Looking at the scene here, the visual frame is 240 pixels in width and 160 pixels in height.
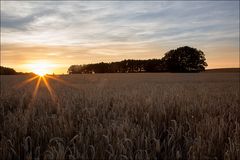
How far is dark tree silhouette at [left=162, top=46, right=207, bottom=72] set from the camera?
6244 centimetres

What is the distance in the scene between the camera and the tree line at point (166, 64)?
6266 cm

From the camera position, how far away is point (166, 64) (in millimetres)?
63656

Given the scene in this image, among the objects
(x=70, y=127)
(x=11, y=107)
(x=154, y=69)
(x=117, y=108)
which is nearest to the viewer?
(x=70, y=127)

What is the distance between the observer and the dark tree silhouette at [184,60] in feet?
205

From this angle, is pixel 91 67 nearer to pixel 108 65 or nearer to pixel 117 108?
pixel 108 65

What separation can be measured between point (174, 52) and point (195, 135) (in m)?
62.7

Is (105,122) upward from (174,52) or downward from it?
downward

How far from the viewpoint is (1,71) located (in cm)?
4778

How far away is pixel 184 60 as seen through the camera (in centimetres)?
6316

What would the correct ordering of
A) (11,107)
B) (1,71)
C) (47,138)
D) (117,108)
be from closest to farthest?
(47,138) → (117,108) → (11,107) → (1,71)

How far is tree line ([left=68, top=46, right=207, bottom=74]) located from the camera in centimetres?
6266

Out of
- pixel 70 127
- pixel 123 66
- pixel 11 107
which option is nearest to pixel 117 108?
pixel 70 127

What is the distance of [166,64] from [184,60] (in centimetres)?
364

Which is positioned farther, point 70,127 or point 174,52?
point 174,52
